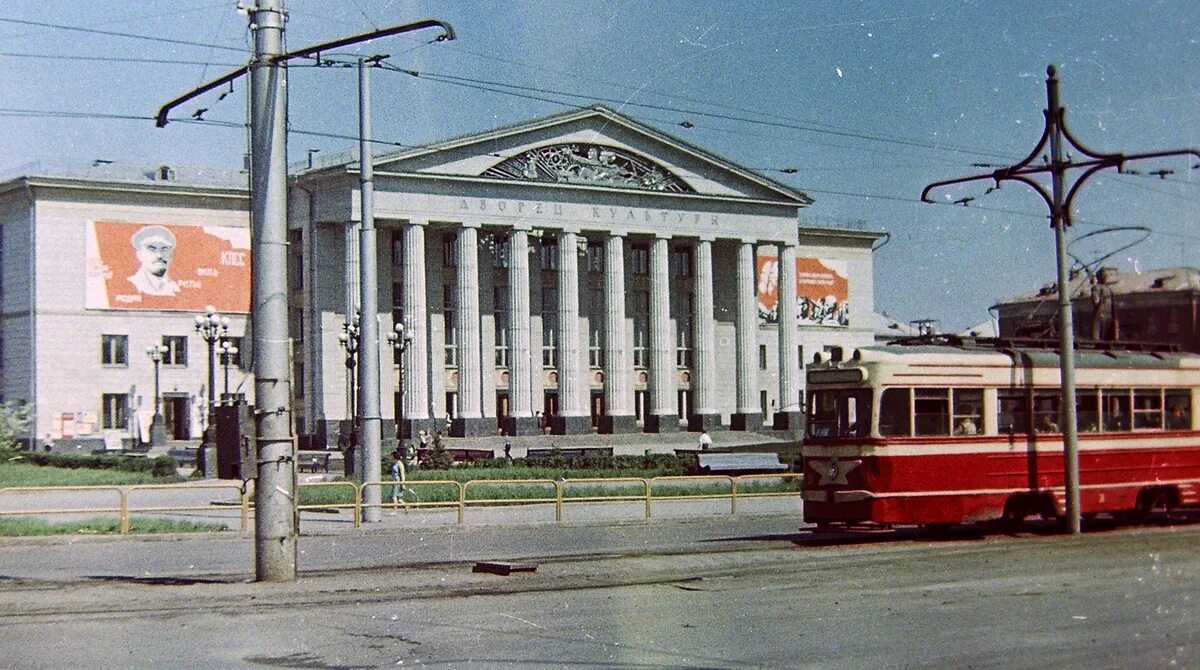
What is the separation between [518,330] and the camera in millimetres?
76938

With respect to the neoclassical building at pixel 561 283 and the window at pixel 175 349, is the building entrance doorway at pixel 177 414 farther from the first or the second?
the neoclassical building at pixel 561 283

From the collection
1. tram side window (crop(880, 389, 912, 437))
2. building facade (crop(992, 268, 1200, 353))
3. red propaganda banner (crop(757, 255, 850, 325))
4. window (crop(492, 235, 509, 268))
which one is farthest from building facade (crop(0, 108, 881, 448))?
tram side window (crop(880, 389, 912, 437))

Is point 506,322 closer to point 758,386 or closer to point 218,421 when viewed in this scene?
point 758,386

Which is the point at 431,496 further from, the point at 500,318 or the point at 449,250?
the point at 500,318

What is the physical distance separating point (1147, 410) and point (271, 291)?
51.3 feet

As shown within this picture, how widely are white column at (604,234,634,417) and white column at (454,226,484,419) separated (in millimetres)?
8806

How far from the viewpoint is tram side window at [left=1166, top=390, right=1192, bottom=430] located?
23953 mm

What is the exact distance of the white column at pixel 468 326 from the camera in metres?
75.4

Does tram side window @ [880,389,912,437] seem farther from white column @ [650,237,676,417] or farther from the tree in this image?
white column @ [650,237,676,417]

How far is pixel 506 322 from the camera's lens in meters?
80.2

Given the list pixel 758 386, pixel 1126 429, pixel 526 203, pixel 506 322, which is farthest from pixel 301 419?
pixel 1126 429

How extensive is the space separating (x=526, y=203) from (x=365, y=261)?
49.5 meters

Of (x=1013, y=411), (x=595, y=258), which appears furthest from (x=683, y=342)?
(x=1013, y=411)

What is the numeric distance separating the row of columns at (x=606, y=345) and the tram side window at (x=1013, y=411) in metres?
51.8
